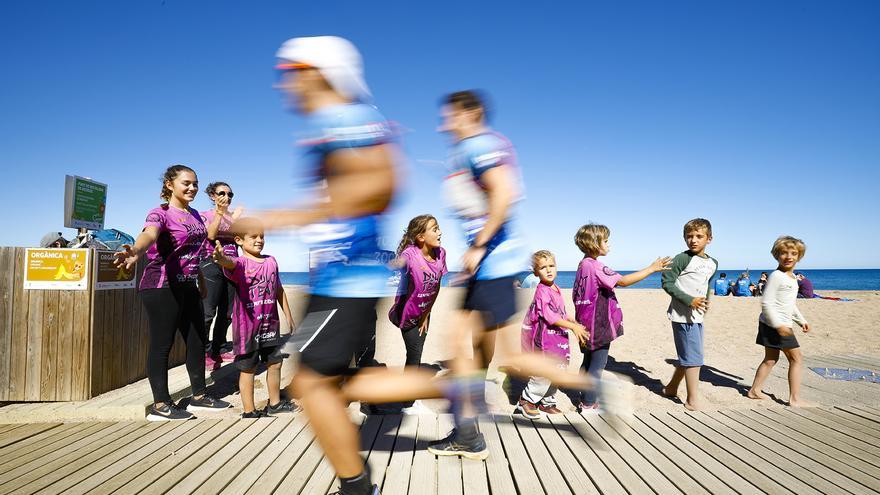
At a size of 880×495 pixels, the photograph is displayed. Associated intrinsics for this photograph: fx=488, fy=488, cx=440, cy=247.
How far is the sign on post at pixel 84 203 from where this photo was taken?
5.31m

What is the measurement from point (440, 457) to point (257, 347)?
6.49ft

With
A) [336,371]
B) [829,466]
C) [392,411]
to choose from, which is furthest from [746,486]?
[392,411]

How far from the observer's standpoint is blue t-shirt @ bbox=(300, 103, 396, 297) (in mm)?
1880

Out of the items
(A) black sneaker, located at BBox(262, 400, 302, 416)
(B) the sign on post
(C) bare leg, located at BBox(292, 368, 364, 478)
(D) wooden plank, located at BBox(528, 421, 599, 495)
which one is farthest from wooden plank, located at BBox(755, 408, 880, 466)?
(B) the sign on post

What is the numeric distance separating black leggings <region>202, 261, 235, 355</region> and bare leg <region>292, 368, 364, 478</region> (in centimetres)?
464

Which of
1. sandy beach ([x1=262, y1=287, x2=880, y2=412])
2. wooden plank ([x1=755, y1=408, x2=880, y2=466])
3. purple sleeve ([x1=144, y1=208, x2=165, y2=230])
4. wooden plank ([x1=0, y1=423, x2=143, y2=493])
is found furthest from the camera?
sandy beach ([x1=262, y1=287, x2=880, y2=412])

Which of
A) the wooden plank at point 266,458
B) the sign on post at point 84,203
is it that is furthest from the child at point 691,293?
the sign on post at point 84,203

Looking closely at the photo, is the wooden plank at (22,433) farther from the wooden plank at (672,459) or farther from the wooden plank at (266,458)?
the wooden plank at (672,459)

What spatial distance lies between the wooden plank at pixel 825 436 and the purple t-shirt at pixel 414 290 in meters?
2.85

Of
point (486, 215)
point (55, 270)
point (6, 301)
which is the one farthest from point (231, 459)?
point (6, 301)

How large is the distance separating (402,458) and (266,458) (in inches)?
32.4

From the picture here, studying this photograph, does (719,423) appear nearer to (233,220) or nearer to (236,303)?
(233,220)

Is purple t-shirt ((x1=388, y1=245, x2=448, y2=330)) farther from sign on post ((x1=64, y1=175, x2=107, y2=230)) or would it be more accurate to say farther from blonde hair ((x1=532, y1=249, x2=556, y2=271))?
sign on post ((x1=64, y1=175, x2=107, y2=230))

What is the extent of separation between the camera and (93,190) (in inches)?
222
